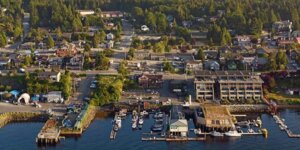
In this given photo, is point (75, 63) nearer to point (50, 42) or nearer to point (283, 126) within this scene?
point (50, 42)

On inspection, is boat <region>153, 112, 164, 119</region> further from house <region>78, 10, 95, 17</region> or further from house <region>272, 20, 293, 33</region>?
house <region>78, 10, 95, 17</region>

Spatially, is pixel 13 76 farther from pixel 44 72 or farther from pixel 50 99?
pixel 50 99

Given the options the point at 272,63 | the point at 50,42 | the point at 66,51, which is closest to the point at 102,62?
the point at 66,51

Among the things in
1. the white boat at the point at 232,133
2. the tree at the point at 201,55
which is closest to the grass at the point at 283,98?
the white boat at the point at 232,133

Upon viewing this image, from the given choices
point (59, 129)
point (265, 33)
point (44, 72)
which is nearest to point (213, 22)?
point (265, 33)

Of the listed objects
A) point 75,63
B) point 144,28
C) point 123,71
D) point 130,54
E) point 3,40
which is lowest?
point 123,71

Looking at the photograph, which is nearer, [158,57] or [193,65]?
[193,65]

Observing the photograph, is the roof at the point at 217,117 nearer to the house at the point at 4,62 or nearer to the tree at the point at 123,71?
the tree at the point at 123,71
